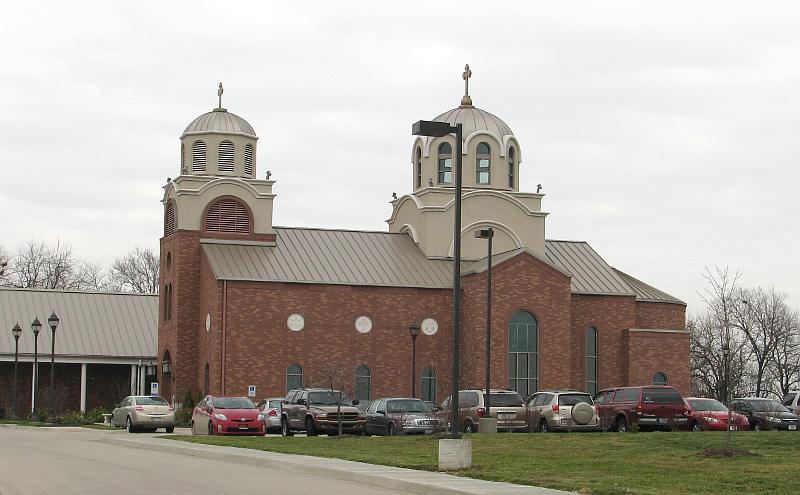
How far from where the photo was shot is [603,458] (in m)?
24.4

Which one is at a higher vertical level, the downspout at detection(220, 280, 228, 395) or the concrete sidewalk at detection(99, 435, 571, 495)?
the downspout at detection(220, 280, 228, 395)

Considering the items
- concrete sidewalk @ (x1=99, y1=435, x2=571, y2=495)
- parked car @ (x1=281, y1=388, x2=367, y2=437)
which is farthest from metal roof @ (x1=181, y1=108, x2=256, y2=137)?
concrete sidewalk @ (x1=99, y1=435, x2=571, y2=495)

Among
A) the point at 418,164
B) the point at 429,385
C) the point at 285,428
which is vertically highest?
the point at 418,164

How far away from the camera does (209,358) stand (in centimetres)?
5516

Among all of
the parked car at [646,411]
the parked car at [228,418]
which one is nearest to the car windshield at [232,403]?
the parked car at [228,418]

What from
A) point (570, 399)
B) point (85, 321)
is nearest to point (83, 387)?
point (85, 321)

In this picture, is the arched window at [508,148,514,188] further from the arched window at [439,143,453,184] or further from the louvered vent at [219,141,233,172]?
the louvered vent at [219,141,233,172]

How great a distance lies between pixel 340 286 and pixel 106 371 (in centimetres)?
1629

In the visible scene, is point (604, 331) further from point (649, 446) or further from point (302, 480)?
point (302, 480)

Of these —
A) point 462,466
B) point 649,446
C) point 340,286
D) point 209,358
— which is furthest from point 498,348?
point 462,466

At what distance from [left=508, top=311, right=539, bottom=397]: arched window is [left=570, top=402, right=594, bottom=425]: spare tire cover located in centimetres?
2023

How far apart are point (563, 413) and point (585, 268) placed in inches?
1044

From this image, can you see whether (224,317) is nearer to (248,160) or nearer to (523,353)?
(248,160)

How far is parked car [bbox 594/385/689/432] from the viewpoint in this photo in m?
36.2
